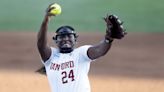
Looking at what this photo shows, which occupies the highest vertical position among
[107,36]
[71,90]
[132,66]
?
[107,36]

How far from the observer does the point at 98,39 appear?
1241 centimetres

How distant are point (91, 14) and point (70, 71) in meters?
9.38

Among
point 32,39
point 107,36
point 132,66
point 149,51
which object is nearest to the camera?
point 107,36

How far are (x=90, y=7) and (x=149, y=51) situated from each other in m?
2.67

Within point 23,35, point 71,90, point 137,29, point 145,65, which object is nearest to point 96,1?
point 137,29

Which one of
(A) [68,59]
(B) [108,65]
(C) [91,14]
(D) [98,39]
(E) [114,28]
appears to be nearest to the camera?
(E) [114,28]

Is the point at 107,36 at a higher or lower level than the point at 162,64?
higher

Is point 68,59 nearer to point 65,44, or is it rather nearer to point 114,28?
point 65,44

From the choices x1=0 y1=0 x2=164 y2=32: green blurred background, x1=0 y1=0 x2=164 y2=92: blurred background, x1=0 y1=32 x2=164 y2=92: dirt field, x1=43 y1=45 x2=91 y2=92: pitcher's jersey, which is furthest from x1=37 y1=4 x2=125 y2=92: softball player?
x1=0 y1=0 x2=164 y2=32: green blurred background

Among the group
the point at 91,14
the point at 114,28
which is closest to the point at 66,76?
Result: the point at 114,28

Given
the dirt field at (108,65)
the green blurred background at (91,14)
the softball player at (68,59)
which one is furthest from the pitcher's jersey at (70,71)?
the green blurred background at (91,14)

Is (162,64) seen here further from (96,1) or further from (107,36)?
(107,36)

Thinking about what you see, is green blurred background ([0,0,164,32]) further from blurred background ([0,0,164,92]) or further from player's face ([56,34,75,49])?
player's face ([56,34,75,49])

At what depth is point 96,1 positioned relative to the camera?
1330cm
